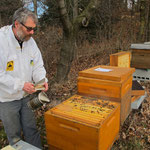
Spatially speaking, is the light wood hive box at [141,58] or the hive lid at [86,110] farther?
the light wood hive box at [141,58]

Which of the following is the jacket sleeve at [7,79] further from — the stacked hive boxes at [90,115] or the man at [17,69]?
the stacked hive boxes at [90,115]

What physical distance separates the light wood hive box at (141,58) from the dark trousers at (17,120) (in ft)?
11.0

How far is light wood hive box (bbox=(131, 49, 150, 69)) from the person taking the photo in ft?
14.4

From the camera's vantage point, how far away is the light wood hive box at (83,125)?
5.21ft

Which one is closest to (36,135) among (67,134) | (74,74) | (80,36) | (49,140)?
(49,140)

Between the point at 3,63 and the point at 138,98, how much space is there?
8.22ft

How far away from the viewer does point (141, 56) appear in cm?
445

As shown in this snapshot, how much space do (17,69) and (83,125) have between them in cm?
98

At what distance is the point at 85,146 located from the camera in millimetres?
1644

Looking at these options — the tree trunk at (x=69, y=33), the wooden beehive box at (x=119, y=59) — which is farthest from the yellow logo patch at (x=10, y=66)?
the tree trunk at (x=69, y=33)

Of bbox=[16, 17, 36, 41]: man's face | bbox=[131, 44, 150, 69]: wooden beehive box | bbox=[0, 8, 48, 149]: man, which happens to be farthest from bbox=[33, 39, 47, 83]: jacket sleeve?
bbox=[131, 44, 150, 69]: wooden beehive box

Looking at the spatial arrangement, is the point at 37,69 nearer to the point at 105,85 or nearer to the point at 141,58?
the point at 105,85

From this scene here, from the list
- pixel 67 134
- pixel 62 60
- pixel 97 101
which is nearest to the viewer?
pixel 67 134

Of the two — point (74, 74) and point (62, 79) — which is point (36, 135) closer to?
point (62, 79)
